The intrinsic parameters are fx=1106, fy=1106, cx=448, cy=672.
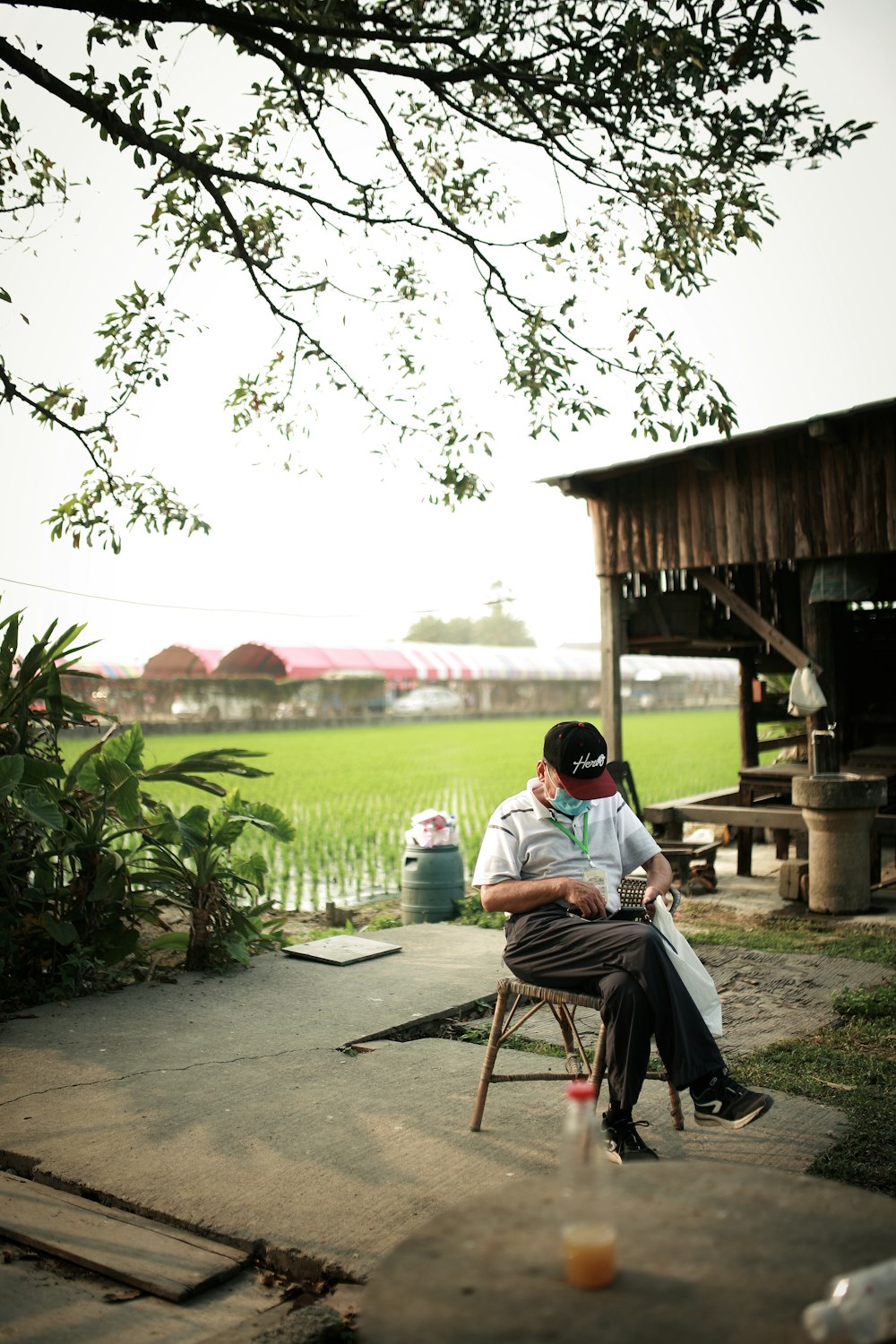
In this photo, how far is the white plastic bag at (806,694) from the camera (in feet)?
31.0

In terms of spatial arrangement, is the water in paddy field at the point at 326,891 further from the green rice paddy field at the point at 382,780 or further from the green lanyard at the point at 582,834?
the green lanyard at the point at 582,834

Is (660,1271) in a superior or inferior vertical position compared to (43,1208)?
superior

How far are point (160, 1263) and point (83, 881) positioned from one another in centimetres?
317

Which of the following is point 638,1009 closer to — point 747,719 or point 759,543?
point 759,543

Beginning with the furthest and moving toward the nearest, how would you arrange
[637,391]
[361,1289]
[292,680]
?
[292,680], [637,391], [361,1289]

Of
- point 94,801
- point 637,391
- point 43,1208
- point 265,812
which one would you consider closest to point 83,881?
point 94,801

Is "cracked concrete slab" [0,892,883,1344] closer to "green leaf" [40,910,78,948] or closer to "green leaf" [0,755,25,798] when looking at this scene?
"green leaf" [40,910,78,948]

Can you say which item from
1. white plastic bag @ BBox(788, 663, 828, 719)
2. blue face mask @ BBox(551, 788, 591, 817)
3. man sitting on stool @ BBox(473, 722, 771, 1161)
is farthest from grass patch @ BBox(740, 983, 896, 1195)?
white plastic bag @ BBox(788, 663, 828, 719)

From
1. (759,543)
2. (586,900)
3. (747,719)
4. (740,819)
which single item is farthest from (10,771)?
(747,719)

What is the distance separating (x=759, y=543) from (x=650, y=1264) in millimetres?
8750

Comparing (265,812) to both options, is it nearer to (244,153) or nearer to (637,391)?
(637,391)

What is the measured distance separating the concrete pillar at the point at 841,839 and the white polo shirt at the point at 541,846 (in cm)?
513

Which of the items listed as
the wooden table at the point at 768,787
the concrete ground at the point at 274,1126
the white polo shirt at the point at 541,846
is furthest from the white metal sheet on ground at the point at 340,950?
the wooden table at the point at 768,787

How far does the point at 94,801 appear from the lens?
6.05m
